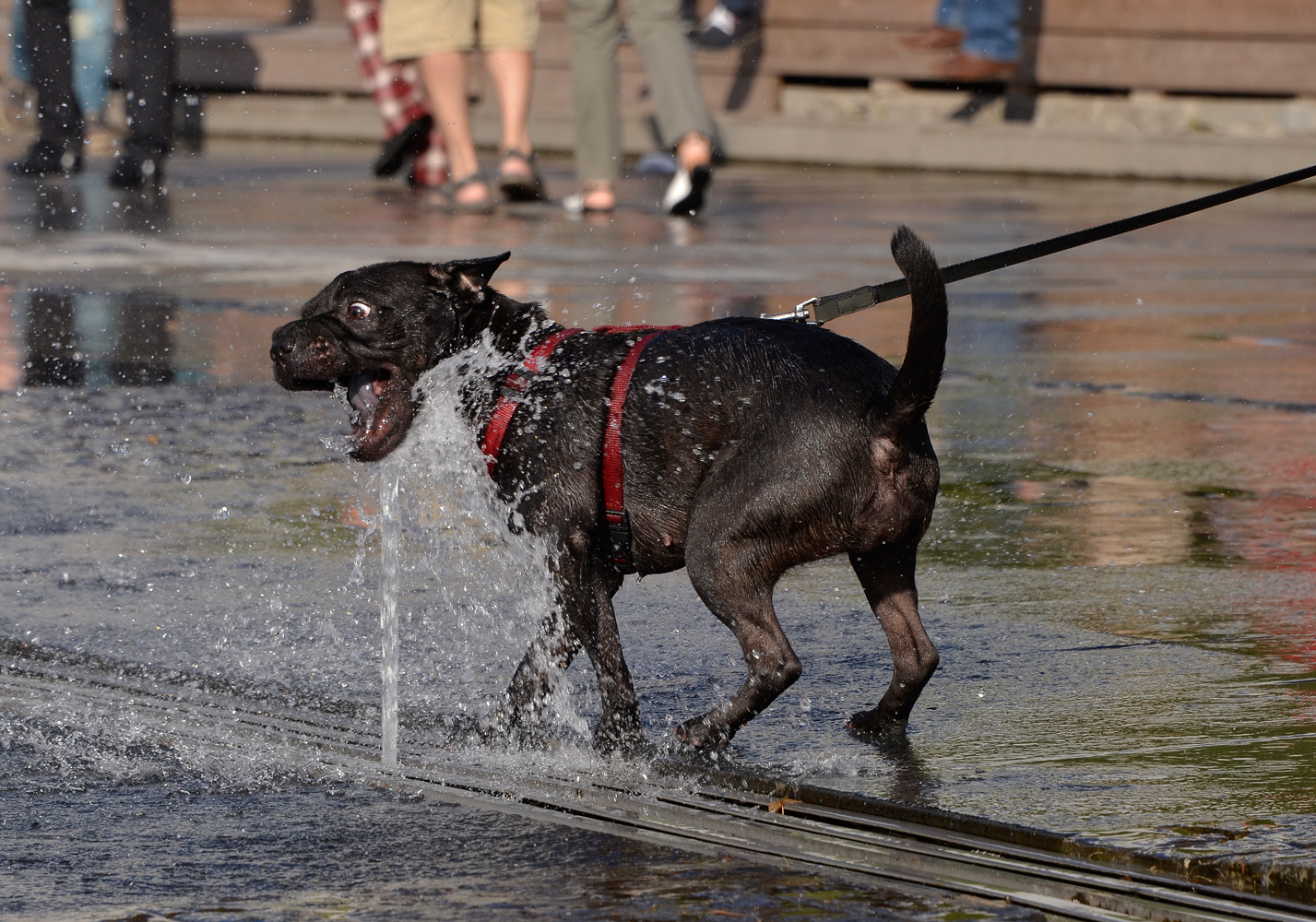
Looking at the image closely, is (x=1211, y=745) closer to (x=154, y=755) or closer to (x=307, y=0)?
(x=154, y=755)

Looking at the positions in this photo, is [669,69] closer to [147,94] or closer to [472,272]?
[147,94]

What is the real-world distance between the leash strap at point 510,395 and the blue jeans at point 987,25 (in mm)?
12351

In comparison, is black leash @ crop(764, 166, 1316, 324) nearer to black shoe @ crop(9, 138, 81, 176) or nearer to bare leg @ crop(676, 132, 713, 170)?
bare leg @ crop(676, 132, 713, 170)

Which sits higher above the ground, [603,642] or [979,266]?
[979,266]

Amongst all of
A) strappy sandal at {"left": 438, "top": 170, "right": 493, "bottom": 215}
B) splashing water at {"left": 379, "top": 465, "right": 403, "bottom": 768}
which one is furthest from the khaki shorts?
splashing water at {"left": 379, "top": 465, "right": 403, "bottom": 768}

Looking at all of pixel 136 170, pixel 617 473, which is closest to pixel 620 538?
pixel 617 473

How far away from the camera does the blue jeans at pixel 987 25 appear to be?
52.6 ft

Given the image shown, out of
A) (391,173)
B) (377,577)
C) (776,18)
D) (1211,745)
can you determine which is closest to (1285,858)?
(1211,745)

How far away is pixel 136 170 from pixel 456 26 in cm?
299

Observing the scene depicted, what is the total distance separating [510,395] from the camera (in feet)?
13.9

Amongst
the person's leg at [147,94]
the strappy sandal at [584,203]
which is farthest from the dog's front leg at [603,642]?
the person's leg at [147,94]

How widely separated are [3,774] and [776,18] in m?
14.6

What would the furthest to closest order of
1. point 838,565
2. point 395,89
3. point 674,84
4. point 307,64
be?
point 307,64
point 395,89
point 674,84
point 838,565

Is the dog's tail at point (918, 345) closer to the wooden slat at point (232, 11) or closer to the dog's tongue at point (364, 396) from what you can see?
the dog's tongue at point (364, 396)
